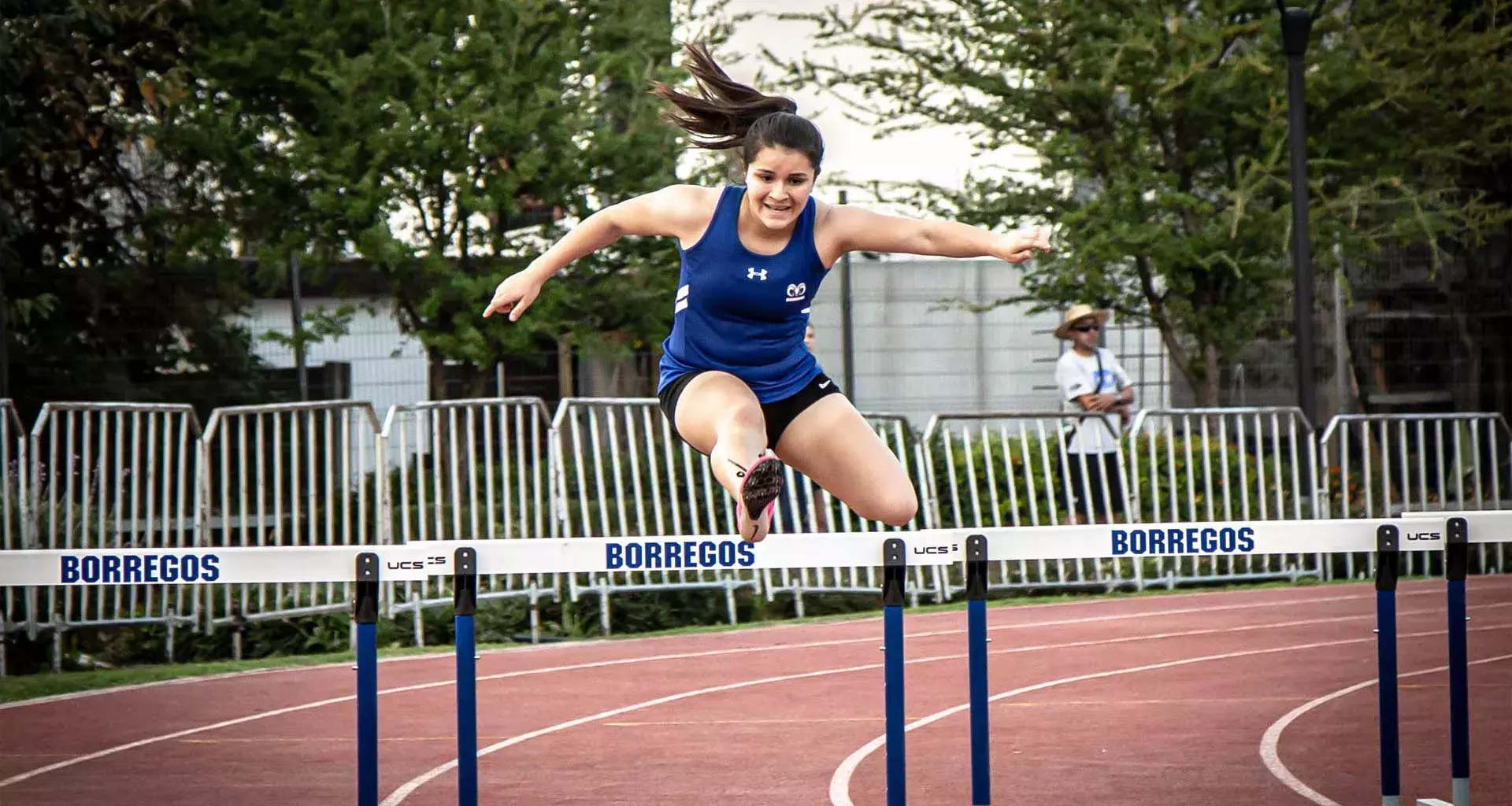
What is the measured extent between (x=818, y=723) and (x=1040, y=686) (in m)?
1.49

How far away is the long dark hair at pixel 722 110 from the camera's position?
15.4 ft

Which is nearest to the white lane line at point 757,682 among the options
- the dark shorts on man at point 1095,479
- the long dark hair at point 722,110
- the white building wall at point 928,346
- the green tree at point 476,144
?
the dark shorts on man at point 1095,479

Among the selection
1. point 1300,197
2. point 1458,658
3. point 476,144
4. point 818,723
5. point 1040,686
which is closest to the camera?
point 1458,658

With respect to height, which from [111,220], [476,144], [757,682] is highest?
[476,144]

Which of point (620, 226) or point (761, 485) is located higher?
point (620, 226)

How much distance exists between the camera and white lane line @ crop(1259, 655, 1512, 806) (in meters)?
6.49

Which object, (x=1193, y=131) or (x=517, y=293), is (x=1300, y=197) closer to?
(x=1193, y=131)

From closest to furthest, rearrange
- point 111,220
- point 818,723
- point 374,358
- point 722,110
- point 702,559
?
point 722,110 < point 702,559 < point 818,723 < point 374,358 < point 111,220

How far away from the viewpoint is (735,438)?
179 inches

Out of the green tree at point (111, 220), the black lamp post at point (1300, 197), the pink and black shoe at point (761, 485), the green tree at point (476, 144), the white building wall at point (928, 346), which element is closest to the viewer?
the pink and black shoe at point (761, 485)

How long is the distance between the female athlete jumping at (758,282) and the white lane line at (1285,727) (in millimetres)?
2303

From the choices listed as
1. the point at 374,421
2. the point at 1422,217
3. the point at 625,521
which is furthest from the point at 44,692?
the point at 1422,217

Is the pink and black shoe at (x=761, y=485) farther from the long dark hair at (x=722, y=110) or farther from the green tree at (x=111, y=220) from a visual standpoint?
the green tree at (x=111, y=220)

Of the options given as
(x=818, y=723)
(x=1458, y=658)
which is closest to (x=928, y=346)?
(x=818, y=723)
